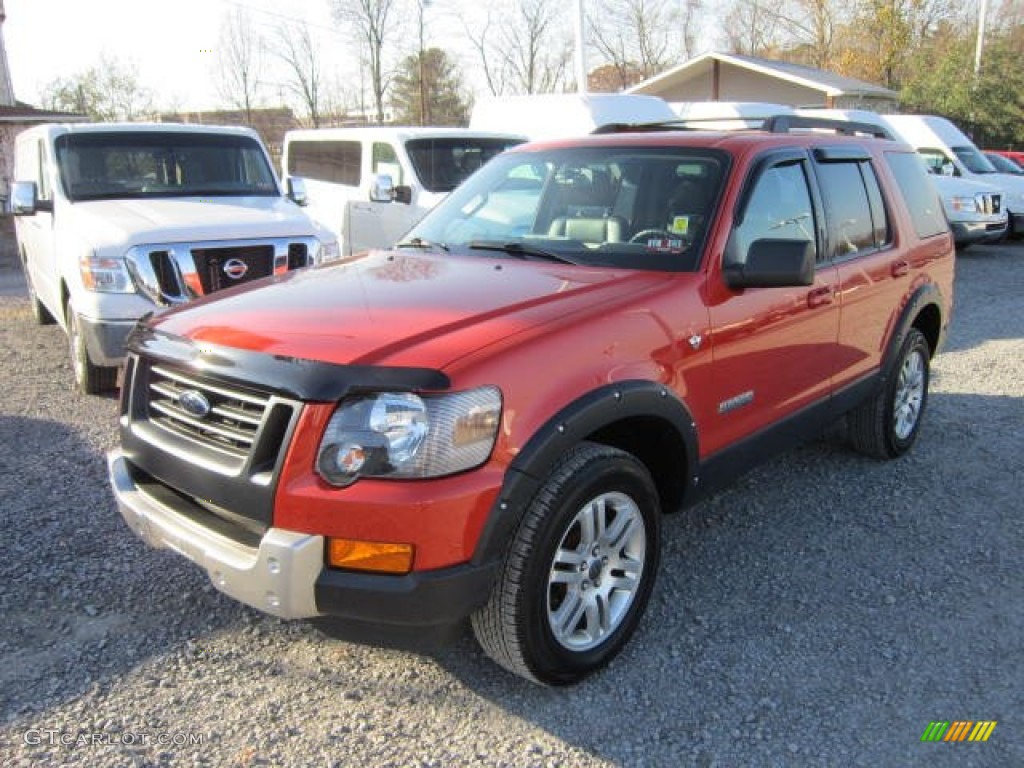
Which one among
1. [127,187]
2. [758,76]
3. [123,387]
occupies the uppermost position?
[758,76]

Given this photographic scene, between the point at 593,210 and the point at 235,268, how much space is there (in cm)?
321

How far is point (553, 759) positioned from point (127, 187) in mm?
6056

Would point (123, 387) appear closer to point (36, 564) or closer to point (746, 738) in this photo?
point (36, 564)

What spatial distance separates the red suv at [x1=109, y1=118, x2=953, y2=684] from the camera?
2.39 m

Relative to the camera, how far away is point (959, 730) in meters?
2.67

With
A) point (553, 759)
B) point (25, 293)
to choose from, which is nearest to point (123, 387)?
point (553, 759)

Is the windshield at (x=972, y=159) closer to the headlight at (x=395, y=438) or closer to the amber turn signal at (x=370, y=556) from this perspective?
the headlight at (x=395, y=438)

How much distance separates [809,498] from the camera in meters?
4.44

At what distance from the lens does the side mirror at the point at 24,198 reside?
651cm

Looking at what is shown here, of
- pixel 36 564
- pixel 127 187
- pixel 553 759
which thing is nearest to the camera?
pixel 553 759

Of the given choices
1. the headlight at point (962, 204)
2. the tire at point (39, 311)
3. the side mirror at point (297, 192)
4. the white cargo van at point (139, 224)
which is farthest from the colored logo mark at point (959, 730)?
the headlight at point (962, 204)

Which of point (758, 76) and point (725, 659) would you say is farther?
point (758, 76)

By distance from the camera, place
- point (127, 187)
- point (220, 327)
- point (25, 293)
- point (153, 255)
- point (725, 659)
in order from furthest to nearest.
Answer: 1. point (25, 293)
2. point (127, 187)
3. point (153, 255)
4. point (725, 659)
5. point (220, 327)

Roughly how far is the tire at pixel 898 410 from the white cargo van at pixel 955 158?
11.3 metres
